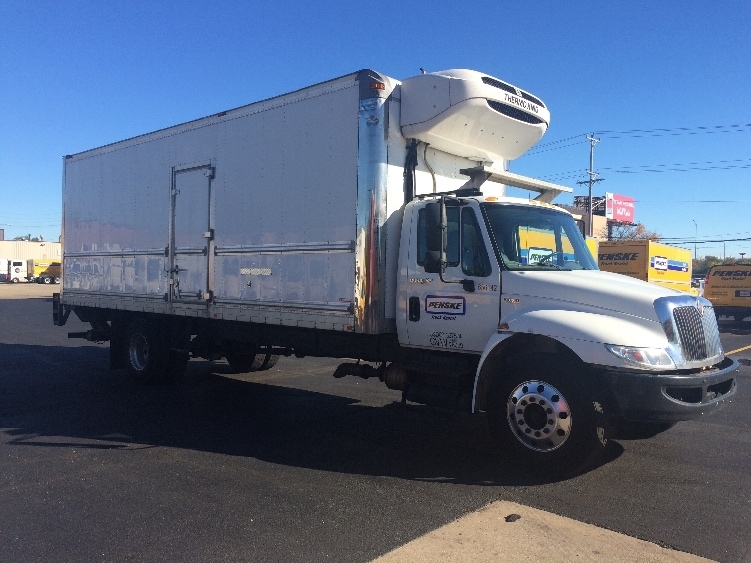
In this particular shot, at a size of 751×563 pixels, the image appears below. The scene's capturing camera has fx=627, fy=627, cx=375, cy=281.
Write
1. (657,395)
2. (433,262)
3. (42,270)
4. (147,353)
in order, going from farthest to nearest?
(42,270)
(147,353)
(433,262)
(657,395)

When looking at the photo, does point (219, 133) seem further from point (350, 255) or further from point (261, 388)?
point (261, 388)

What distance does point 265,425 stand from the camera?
7.36m

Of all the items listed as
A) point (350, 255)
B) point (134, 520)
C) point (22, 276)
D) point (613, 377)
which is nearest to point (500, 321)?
point (613, 377)

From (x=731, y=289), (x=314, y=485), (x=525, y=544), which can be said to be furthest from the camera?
(x=731, y=289)

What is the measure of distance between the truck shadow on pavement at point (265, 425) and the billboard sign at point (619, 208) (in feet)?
223

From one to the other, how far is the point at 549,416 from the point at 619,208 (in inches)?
2919

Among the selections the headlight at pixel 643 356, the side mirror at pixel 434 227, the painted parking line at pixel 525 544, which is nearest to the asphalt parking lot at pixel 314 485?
the painted parking line at pixel 525 544

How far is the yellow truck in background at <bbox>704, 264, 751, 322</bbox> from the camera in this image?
2445cm

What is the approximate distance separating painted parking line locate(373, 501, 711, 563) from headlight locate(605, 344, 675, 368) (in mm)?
1373

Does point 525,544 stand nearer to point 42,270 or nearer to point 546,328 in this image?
point 546,328

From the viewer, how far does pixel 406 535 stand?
4.22 m

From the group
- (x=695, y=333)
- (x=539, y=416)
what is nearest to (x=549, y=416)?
(x=539, y=416)

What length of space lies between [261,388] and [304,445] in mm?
3592

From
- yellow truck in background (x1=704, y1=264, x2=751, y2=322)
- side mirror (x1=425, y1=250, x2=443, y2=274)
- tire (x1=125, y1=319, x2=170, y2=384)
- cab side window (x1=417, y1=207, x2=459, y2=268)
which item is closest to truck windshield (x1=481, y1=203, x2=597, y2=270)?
cab side window (x1=417, y1=207, x2=459, y2=268)
